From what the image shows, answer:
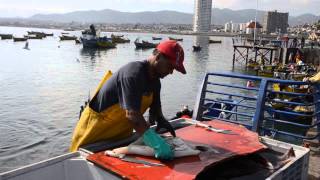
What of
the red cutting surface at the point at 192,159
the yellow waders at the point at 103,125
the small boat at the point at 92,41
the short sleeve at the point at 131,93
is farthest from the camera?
the small boat at the point at 92,41

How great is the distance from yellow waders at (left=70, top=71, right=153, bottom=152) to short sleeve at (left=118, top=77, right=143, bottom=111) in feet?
1.50

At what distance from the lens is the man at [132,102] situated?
4098 millimetres

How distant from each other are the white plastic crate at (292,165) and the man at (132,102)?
4.12 ft

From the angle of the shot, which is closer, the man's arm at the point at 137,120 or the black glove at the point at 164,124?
the man's arm at the point at 137,120

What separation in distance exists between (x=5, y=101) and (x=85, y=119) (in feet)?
76.7

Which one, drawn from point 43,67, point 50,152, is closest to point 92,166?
point 50,152

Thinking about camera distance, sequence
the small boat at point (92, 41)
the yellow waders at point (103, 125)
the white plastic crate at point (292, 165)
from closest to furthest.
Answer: the white plastic crate at point (292, 165)
the yellow waders at point (103, 125)
the small boat at point (92, 41)

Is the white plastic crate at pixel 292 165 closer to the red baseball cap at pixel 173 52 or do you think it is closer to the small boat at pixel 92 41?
the red baseball cap at pixel 173 52

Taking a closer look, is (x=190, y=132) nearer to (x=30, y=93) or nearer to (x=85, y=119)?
(x=85, y=119)

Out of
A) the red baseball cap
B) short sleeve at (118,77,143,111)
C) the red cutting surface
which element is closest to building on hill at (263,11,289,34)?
the red cutting surface

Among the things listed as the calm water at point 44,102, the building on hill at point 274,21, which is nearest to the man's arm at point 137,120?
the calm water at point 44,102

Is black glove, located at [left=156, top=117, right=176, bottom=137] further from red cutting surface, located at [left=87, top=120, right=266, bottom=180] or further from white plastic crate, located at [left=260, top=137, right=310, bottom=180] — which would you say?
white plastic crate, located at [left=260, top=137, right=310, bottom=180]

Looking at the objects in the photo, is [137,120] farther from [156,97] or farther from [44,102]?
[44,102]

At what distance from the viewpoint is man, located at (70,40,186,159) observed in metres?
4.10
